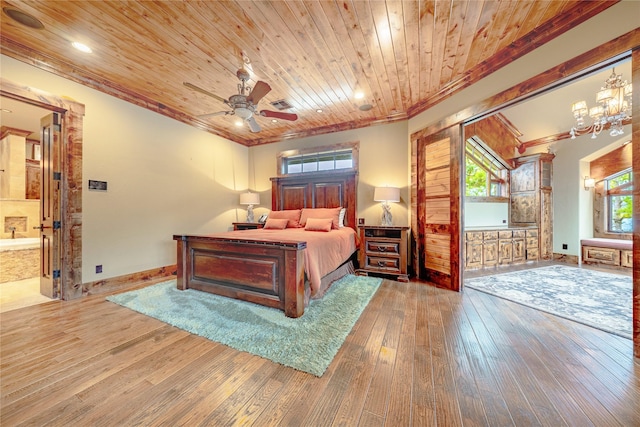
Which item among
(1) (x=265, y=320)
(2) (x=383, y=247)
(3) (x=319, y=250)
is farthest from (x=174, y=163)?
(2) (x=383, y=247)

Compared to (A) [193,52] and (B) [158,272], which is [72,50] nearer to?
(A) [193,52]

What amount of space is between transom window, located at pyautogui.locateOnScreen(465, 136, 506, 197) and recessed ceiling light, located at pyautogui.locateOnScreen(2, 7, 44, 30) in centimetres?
668

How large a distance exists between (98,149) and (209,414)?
370cm

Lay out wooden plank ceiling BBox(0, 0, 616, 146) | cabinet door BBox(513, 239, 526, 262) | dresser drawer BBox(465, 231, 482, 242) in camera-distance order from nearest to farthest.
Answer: wooden plank ceiling BBox(0, 0, 616, 146)
dresser drawer BBox(465, 231, 482, 242)
cabinet door BBox(513, 239, 526, 262)

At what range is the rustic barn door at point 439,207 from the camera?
10.8ft

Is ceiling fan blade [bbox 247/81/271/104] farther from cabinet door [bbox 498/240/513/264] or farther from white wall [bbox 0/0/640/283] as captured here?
cabinet door [bbox 498/240/513/264]

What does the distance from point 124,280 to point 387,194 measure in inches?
171

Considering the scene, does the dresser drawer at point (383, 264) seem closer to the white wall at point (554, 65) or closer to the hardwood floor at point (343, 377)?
the hardwood floor at point (343, 377)

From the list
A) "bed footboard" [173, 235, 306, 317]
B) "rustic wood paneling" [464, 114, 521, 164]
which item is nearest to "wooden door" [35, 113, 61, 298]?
"bed footboard" [173, 235, 306, 317]

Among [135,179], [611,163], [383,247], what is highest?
[611,163]

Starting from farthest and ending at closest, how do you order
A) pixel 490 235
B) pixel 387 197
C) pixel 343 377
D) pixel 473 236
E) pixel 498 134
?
pixel 498 134
pixel 490 235
pixel 473 236
pixel 387 197
pixel 343 377

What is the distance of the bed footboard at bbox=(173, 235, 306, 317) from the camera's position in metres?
2.43

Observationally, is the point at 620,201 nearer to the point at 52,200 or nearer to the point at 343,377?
the point at 343,377

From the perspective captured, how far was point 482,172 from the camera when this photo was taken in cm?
555
